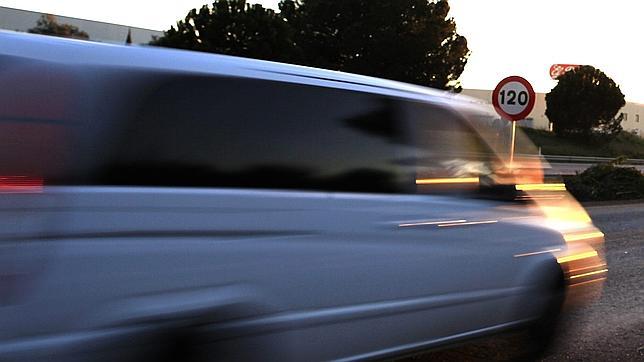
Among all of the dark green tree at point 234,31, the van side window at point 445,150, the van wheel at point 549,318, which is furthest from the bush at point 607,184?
A: the dark green tree at point 234,31

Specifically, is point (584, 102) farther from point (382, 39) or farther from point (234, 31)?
point (234, 31)

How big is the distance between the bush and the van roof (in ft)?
52.9

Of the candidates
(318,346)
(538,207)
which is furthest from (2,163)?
(538,207)

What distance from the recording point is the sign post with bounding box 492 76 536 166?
1285cm

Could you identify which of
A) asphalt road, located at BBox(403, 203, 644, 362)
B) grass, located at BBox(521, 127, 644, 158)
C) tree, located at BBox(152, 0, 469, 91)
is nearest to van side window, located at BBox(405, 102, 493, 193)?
asphalt road, located at BBox(403, 203, 644, 362)

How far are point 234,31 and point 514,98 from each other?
23555mm

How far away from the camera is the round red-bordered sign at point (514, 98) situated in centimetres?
1285

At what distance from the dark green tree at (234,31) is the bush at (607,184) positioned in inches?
703

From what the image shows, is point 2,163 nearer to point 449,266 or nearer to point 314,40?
point 449,266

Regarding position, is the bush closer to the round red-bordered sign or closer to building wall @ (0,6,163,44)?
the round red-bordered sign

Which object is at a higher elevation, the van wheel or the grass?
the grass

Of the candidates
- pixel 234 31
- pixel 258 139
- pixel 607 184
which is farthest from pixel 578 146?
pixel 258 139

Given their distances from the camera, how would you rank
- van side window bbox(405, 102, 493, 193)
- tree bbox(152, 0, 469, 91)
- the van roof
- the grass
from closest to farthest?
the van roof, van side window bbox(405, 102, 493, 193), tree bbox(152, 0, 469, 91), the grass

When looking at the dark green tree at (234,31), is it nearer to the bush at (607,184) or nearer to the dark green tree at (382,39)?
the dark green tree at (382,39)
